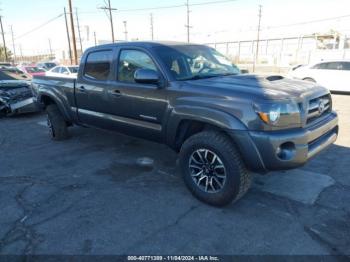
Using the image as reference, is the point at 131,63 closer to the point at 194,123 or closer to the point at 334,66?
the point at 194,123

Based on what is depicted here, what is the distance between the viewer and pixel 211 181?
347cm

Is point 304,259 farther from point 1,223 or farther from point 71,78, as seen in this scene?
point 71,78

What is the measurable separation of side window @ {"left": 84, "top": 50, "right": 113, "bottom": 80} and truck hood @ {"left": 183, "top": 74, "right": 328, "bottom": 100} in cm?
160

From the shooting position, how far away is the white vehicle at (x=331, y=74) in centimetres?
1272

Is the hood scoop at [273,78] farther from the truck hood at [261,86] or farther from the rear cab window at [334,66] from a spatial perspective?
the rear cab window at [334,66]

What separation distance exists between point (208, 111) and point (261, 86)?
652 mm

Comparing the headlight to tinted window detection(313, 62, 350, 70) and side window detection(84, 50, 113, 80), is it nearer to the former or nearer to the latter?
side window detection(84, 50, 113, 80)

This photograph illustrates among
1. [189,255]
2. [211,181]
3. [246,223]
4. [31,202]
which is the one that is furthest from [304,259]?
[31,202]

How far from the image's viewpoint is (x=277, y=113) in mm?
2982

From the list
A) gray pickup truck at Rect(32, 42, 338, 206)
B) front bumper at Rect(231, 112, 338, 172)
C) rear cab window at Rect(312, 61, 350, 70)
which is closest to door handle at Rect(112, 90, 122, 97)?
gray pickup truck at Rect(32, 42, 338, 206)

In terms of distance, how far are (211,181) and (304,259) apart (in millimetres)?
1231

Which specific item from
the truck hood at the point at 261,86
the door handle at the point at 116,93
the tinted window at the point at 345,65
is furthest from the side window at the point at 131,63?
the tinted window at the point at 345,65

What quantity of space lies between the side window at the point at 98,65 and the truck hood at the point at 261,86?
160cm

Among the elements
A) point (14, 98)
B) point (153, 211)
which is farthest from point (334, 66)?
point (153, 211)
